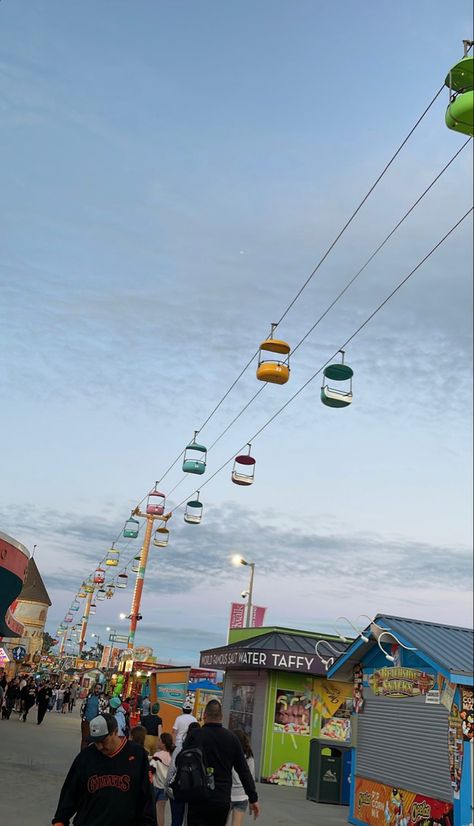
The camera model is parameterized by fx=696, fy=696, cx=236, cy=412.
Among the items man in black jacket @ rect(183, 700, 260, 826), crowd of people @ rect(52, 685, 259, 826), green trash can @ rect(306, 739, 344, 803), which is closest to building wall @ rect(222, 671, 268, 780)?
green trash can @ rect(306, 739, 344, 803)

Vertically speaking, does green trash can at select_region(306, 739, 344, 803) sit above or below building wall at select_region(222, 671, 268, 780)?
below

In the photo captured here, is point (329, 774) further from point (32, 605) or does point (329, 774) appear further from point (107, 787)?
point (32, 605)

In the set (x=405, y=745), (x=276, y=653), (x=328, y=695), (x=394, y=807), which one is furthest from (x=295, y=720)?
(x=405, y=745)

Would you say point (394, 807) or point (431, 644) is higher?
point (431, 644)

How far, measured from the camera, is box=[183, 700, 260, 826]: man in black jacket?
21.9 ft

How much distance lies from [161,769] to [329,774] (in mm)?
9460

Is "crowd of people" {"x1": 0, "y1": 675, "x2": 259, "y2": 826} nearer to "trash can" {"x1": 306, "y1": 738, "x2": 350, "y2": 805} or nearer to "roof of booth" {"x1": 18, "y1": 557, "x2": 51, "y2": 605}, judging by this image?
"trash can" {"x1": 306, "y1": 738, "x2": 350, "y2": 805}

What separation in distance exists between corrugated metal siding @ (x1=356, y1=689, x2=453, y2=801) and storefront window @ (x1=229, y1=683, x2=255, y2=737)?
23.0ft

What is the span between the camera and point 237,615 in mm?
36250

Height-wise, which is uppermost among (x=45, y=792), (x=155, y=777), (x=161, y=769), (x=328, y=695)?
(x=328, y=695)

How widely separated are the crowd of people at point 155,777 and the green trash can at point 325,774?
7730 millimetres

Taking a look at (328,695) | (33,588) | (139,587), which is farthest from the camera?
(33,588)

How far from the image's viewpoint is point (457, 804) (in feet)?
35.5

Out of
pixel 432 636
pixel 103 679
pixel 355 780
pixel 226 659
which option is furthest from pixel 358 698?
pixel 103 679
